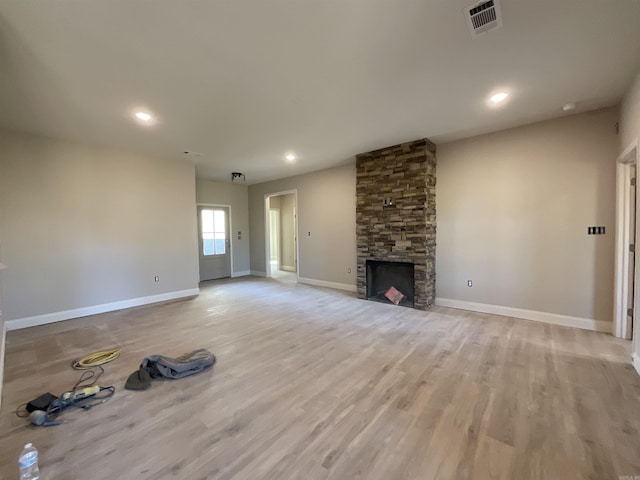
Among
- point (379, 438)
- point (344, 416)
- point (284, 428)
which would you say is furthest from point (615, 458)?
point (284, 428)

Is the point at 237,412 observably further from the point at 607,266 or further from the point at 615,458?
the point at 607,266

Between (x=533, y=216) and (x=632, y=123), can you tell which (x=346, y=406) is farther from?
(x=632, y=123)

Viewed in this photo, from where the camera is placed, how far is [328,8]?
5.70 ft

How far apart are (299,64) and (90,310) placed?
4827mm

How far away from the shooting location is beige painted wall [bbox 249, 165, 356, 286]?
5.83 m

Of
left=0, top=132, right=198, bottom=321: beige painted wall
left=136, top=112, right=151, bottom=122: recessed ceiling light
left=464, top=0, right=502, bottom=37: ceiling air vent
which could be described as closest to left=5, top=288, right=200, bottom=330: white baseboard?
left=0, top=132, right=198, bottom=321: beige painted wall

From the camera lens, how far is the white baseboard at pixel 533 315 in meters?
3.39

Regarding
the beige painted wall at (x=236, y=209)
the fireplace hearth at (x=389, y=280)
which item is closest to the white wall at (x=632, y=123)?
the fireplace hearth at (x=389, y=280)

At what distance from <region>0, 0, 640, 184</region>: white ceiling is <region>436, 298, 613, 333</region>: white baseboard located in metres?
2.63

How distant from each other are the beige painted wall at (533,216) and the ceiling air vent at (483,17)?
99.2 inches

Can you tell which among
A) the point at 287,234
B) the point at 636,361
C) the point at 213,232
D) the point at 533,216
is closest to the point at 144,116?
the point at 213,232

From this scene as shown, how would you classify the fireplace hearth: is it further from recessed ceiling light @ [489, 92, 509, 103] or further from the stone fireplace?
recessed ceiling light @ [489, 92, 509, 103]

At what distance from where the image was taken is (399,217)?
457cm

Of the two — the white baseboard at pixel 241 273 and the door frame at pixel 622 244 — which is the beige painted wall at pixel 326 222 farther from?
the door frame at pixel 622 244
